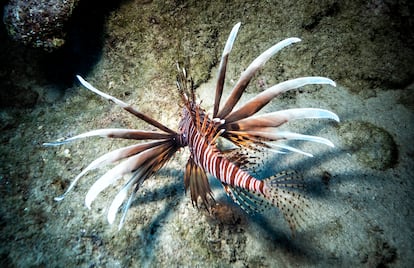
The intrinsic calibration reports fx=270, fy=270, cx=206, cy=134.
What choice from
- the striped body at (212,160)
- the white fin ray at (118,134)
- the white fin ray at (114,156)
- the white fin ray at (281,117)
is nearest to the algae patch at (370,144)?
the white fin ray at (281,117)

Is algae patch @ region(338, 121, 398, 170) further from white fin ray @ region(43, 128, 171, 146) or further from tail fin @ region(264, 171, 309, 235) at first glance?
white fin ray @ region(43, 128, 171, 146)

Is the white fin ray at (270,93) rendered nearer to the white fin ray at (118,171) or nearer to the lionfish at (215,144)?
the lionfish at (215,144)

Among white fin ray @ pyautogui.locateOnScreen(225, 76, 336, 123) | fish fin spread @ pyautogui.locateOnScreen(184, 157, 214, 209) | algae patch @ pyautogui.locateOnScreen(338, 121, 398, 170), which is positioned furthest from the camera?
algae patch @ pyautogui.locateOnScreen(338, 121, 398, 170)

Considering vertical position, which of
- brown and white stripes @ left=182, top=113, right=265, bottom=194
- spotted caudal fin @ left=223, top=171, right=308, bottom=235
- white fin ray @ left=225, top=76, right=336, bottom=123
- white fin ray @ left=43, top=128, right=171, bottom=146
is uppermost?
white fin ray @ left=225, top=76, right=336, bottom=123

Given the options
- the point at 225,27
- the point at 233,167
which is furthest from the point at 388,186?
the point at 225,27

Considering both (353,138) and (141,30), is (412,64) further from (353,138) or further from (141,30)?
(141,30)

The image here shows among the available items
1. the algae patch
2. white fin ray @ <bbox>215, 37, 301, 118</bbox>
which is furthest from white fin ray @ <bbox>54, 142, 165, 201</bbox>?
the algae patch

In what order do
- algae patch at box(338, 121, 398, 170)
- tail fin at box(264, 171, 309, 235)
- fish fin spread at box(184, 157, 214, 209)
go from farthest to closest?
algae patch at box(338, 121, 398, 170) → fish fin spread at box(184, 157, 214, 209) → tail fin at box(264, 171, 309, 235)
